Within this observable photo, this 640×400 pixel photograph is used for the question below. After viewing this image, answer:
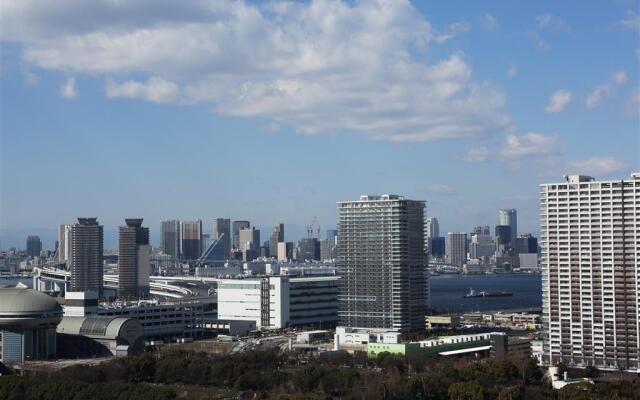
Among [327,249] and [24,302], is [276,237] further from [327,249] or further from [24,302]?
[24,302]

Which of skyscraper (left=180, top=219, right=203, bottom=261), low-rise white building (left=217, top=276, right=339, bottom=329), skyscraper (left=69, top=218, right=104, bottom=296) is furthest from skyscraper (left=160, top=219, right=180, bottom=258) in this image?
low-rise white building (left=217, top=276, right=339, bottom=329)

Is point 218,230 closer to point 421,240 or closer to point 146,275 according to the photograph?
point 146,275

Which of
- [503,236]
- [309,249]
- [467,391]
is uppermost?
[503,236]

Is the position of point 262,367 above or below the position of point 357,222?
below

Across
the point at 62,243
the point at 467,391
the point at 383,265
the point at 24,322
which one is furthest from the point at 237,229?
the point at 467,391

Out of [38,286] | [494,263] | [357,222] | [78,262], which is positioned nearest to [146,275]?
[78,262]

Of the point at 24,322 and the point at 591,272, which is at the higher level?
the point at 591,272
